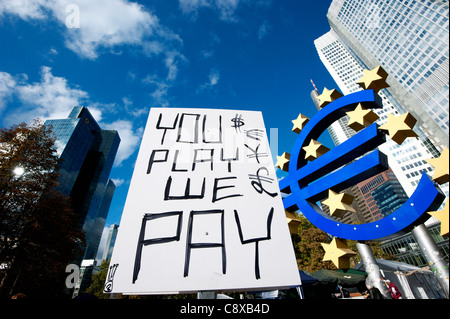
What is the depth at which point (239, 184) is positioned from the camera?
7.58 ft

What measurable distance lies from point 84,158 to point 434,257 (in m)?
72.8

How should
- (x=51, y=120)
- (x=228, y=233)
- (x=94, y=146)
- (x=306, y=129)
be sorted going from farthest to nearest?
(x=94, y=146)
(x=51, y=120)
(x=306, y=129)
(x=228, y=233)

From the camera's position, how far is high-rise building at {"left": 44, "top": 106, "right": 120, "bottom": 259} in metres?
53.7

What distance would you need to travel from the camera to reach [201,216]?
2.07 meters

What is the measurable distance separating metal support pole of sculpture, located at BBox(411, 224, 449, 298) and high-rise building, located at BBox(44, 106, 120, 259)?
5710 cm

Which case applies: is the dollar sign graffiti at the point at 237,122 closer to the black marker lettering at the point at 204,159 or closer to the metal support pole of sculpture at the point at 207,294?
the black marker lettering at the point at 204,159

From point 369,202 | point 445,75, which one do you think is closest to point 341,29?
point 369,202

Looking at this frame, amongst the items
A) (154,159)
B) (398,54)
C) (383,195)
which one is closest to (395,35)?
(398,54)

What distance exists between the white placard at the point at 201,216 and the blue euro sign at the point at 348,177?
1815 mm

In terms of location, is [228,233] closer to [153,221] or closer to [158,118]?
[153,221]

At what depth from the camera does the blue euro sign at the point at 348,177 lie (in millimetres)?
2674

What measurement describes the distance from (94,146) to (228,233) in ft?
280

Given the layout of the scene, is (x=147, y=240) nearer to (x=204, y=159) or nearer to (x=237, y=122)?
(x=204, y=159)

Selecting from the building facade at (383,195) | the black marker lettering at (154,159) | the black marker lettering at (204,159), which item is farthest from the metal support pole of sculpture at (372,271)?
the building facade at (383,195)
